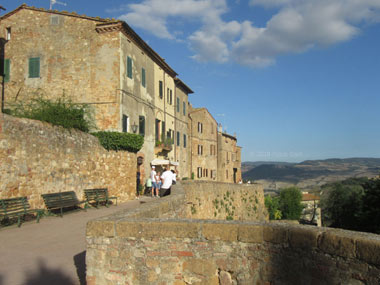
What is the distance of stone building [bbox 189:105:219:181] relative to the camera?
120 feet

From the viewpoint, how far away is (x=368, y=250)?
2852 millimetres

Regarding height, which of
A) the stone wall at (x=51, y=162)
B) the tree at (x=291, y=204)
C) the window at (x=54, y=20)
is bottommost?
the tree at (x=291, y=204)

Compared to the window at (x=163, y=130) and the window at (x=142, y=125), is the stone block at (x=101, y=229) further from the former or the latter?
the window at (x=163, y=130)

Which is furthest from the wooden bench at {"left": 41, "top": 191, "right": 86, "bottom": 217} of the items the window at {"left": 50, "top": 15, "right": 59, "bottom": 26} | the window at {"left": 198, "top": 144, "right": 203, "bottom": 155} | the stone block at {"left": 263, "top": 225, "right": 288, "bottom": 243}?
the window at {"left": 198, "top": 144, "right": 203, "bottom": 155}

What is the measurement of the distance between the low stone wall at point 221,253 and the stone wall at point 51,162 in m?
7.94

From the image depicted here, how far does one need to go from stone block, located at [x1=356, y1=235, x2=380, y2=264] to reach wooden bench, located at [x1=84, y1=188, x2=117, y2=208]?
12.1m

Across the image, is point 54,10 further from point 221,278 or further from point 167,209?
point 221,278

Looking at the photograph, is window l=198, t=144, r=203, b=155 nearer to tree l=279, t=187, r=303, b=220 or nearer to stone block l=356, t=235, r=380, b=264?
tree l=279, t=187, r=303, b=220

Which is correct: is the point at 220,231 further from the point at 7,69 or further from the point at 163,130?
the point at 163,130

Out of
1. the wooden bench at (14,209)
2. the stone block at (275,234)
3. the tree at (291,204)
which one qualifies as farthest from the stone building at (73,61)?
the tree at (291,204)

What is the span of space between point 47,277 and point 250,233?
140 inches

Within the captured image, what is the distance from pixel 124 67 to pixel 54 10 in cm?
505

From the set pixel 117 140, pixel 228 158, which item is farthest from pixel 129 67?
pixel 228 158

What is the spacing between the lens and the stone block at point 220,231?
148 inches
